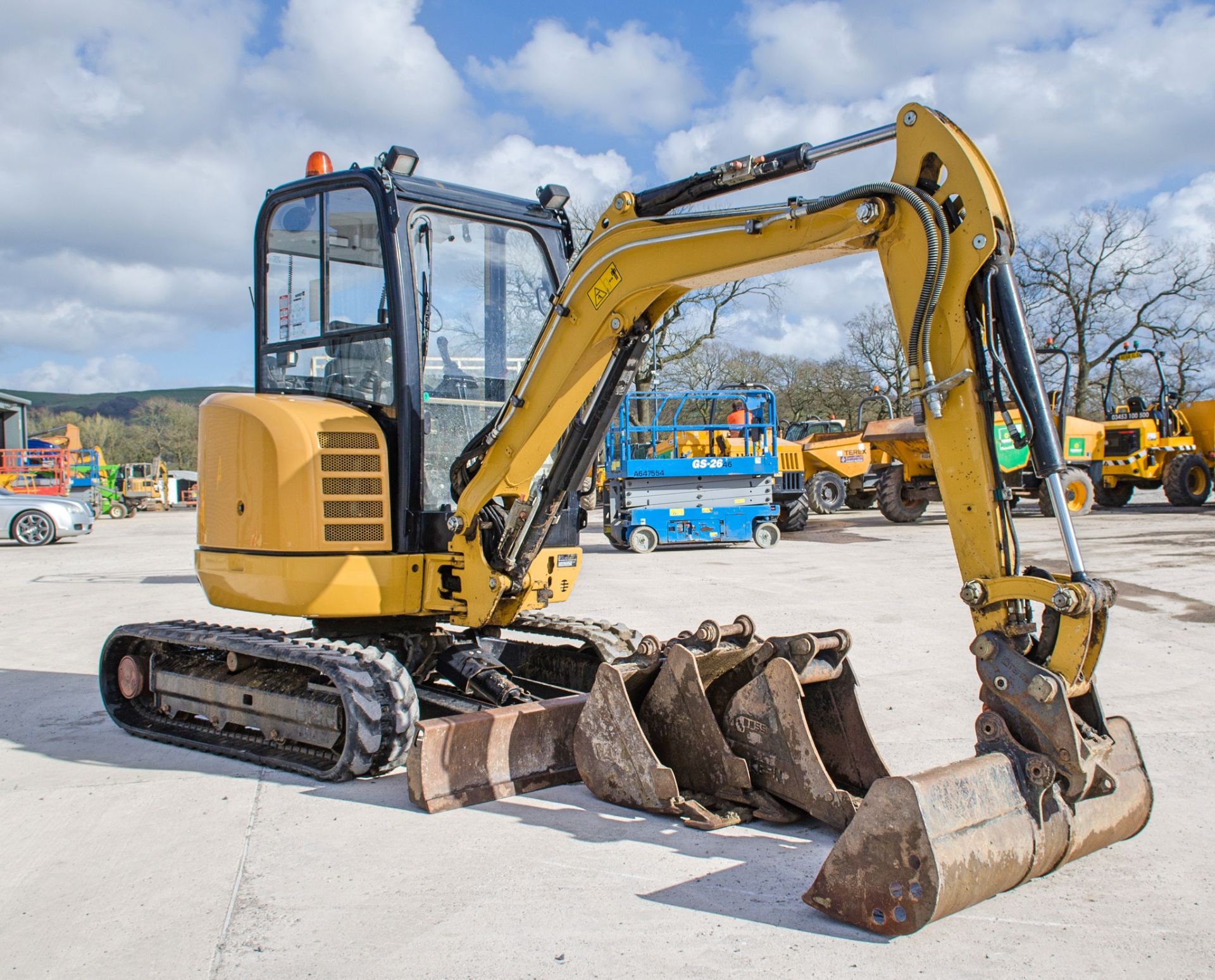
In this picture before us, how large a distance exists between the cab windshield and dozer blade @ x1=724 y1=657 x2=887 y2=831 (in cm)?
218

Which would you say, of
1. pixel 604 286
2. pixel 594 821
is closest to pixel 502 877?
pixel 594 821

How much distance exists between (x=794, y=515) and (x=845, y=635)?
15.0 metres

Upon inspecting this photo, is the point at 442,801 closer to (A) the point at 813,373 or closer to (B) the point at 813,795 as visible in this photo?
(B) the point at 813,795

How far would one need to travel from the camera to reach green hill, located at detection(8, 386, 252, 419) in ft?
437

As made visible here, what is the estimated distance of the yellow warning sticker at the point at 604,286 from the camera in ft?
15.9

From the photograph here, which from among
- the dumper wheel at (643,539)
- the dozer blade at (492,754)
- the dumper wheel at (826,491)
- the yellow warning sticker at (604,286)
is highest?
the yellow warning sticker at (604,286)

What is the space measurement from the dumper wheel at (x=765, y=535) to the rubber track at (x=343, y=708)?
11897mm

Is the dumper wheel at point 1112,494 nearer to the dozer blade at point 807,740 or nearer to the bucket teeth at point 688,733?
the dozer blade at point 807,740

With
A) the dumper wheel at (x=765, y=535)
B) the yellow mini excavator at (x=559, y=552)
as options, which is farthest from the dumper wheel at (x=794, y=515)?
the yellow mini excavator at (x=559, y=552)

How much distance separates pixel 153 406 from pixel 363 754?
9860 cm

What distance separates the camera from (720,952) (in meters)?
3.16

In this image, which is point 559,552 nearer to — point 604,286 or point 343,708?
point 343,708

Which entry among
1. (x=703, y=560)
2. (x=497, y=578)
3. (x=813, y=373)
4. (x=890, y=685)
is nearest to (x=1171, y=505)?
(x=703, y=560)

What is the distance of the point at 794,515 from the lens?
19.3 m
